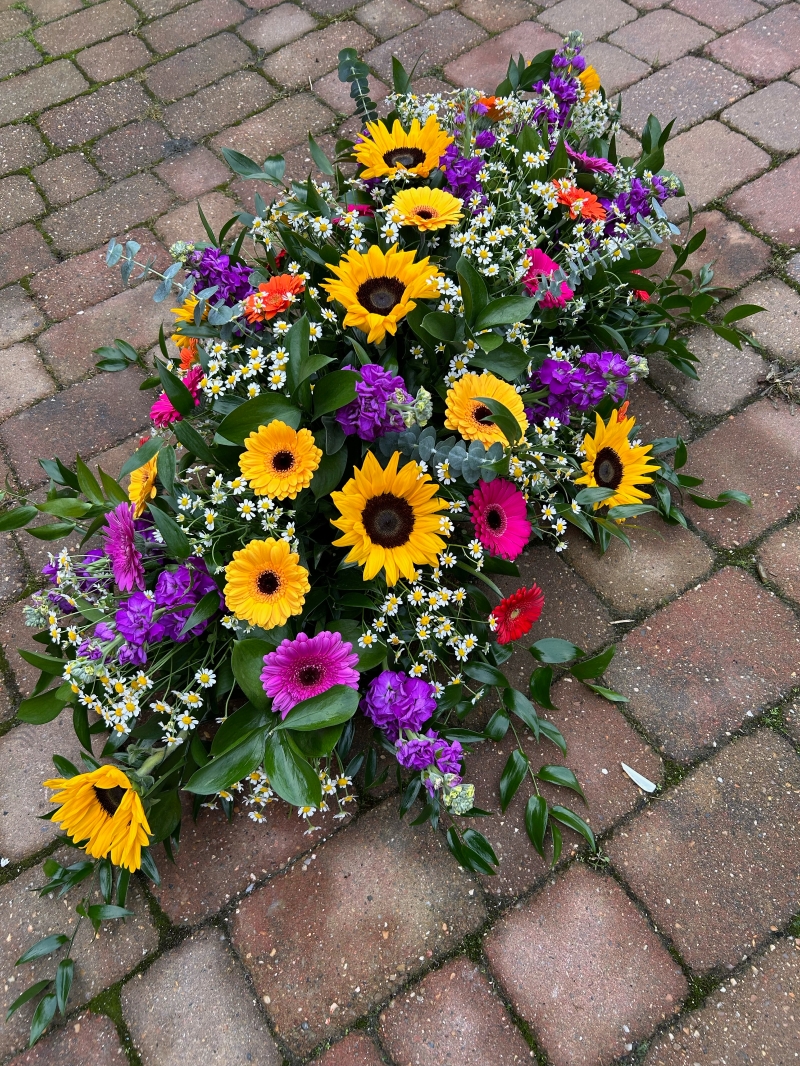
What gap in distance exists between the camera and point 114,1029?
1329mm

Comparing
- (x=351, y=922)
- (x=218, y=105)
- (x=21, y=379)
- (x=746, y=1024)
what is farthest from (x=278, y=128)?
(x=746, y=1024)

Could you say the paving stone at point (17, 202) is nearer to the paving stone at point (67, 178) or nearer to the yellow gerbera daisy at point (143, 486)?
the paving stone at point (67, 178)

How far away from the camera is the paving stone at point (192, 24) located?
2936 mm

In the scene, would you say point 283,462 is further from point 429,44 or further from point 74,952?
point 429,44

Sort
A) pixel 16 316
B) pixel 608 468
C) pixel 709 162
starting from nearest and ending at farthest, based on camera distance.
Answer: pixel 608 468, pixel 16 316, pixel 709 162

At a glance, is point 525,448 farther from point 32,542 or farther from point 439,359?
point 32,542

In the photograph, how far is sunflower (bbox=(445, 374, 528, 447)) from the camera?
1.39 metres

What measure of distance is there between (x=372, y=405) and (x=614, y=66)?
209cm

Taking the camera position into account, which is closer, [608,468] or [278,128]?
[608,468]

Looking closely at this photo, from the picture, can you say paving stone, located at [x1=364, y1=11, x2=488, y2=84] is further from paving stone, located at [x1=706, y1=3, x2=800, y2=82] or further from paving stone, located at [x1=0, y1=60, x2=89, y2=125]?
paving stone, located at [x1=0, y1=60, x2=89, y2=125]

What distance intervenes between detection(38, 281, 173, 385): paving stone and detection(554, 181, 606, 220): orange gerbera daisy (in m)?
1.13

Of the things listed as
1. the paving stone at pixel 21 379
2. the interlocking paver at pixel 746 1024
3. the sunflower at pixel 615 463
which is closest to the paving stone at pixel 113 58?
the paving stone at pixel 21 379

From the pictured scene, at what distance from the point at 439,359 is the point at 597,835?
0.95 meters

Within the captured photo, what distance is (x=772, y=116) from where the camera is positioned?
252cm
